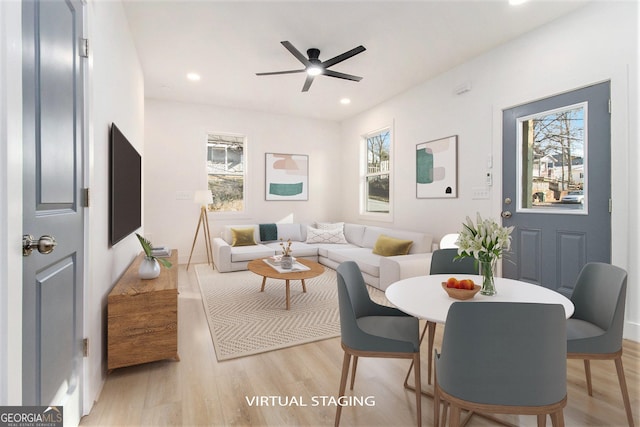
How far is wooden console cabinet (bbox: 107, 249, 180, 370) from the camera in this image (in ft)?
6.31

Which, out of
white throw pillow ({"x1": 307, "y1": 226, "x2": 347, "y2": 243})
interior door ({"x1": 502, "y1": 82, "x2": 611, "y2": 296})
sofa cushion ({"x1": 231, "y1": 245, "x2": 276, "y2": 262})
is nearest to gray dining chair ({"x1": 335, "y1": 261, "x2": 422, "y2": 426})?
interior door ({"x1": 502, "y1": 82, "x2": 611, "y2": 296})

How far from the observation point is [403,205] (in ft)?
16.0

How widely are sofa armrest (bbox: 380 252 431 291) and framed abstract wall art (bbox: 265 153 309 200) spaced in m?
2.97

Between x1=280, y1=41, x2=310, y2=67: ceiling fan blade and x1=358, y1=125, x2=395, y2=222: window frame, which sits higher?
x1=280, y1=41, x2=310, y2=67: ceiling fan blade

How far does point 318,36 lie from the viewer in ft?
10.6

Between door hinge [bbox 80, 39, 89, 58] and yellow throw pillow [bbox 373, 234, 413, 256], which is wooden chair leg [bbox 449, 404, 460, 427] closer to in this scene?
door hinge [bbox 80, 39, 89, 58]

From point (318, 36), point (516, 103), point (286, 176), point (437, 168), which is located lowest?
point (437, 168)

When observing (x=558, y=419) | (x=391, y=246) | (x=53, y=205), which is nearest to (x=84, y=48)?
(x=53, y=205)

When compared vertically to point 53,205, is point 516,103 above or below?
above

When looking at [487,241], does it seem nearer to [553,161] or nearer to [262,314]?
[553,161]

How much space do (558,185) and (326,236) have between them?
3.50 m

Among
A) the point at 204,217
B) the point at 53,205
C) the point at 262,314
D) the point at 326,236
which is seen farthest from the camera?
the point at 326,236

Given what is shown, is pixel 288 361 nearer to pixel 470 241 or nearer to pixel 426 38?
pixel 470 241

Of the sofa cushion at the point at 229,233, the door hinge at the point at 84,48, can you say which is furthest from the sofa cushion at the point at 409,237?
the door hinge at the point at 84,48
